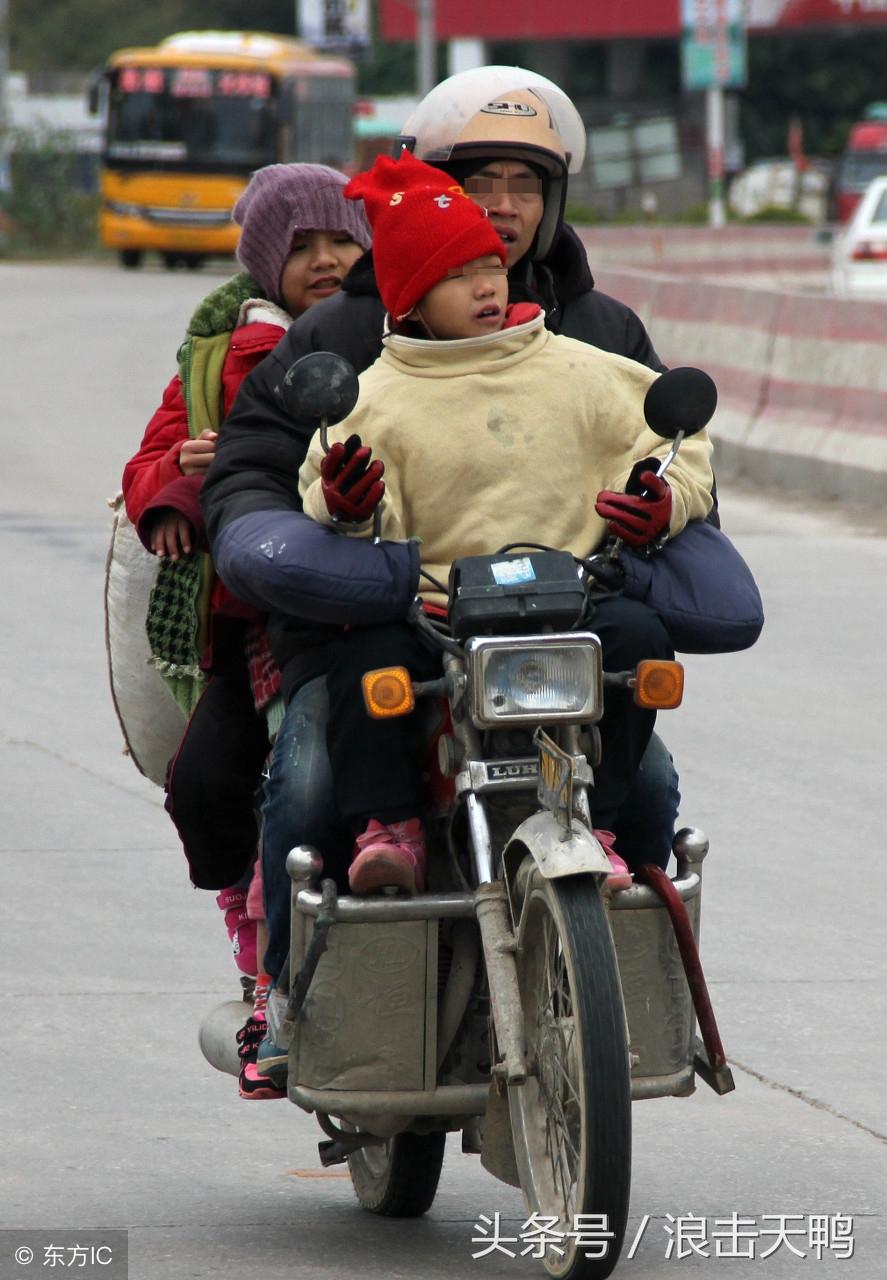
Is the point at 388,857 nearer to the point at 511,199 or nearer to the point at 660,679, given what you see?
the point at 660,679

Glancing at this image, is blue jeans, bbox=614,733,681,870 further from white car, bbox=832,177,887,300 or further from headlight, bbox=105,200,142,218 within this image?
headlight, bbox=105,200,142,218

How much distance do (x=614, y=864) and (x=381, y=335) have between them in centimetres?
101

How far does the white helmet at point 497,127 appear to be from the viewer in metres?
4.38

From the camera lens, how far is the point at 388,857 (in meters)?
3.87

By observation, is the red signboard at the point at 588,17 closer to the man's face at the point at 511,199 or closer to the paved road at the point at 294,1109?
the paved road at the point at 294,1109

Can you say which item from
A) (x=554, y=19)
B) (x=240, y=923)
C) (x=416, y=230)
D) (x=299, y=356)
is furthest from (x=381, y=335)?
(x=554, y=19)

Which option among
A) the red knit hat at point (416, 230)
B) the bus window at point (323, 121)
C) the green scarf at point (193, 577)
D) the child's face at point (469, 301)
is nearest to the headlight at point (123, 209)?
A: the bus window at point (323, 121)

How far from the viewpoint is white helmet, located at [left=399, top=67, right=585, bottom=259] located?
14.4 ft

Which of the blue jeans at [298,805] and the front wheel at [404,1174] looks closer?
the blue jeans at [298,805]

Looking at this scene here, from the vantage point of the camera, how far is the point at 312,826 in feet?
13.2

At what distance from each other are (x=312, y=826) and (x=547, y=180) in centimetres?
125

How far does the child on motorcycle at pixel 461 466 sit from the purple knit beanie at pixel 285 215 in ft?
1.89

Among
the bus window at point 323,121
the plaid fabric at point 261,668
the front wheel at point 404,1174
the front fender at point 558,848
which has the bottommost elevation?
the bus window at point 323,121

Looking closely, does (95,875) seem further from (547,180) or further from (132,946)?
(547,180)
